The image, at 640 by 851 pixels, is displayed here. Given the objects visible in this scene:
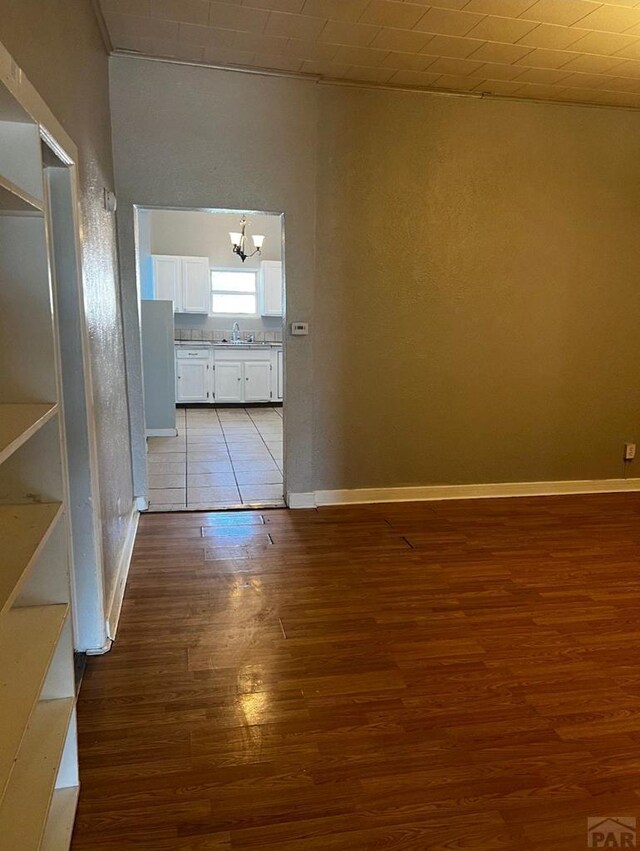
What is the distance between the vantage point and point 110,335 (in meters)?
2.74

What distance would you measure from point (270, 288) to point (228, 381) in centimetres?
189

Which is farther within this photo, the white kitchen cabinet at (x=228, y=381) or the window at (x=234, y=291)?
the window at (x=234, y=291)

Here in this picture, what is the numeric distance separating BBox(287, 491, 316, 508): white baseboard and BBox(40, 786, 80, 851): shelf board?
7.69ft

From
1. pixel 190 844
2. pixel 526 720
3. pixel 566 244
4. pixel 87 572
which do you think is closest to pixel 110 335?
pixel 87 572

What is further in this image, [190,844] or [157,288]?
[157,288]

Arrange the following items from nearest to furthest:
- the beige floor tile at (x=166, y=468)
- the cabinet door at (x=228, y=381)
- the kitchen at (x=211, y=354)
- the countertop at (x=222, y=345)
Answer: the beige floor tile at (x=166, y=468) < the kitchen at (x=211, y=354) < the countertop at (x=222, y=345) < the cabinet door at (x=228, y=381)

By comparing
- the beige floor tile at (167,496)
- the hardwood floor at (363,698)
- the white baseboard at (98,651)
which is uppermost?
the beige floor tile at (167,496)

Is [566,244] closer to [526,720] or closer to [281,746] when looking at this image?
[526,720]

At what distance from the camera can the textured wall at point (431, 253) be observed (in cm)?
324

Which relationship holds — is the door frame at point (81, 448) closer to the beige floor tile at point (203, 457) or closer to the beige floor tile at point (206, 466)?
the beige floor tile at point (206, 466)

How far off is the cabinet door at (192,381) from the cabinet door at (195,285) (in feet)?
3.96

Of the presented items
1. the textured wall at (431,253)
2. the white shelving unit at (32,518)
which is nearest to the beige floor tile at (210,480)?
the textured wall at (431,253)

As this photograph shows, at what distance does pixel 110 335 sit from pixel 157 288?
5789 mm

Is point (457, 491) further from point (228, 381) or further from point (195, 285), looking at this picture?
point (195, 285)
